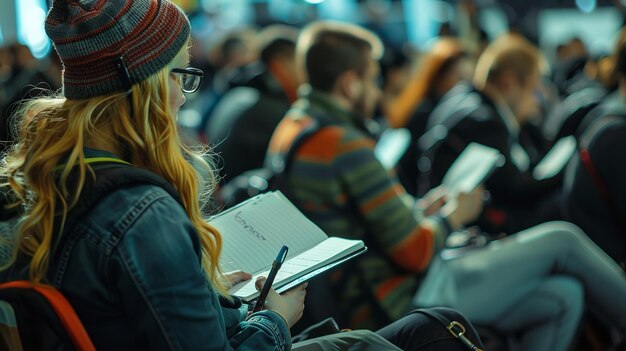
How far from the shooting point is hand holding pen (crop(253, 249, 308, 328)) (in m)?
2.01

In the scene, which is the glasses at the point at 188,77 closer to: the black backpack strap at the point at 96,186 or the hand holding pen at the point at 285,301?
the black backpack strap at the point at 96,186

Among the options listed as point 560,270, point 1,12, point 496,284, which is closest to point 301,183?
point 496,284

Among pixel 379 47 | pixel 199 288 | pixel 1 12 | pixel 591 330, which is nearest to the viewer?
pixel 199 288

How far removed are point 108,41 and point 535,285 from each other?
82.7 inches

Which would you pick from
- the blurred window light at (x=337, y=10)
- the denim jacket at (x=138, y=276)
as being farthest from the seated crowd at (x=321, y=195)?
the blurred window light at (x=337, y=10)

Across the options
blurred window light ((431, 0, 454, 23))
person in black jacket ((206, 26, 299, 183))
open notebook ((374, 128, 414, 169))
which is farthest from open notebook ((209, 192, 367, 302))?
blurred window light ((431, 0, 454, 23))

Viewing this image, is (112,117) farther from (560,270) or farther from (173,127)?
(560,270)

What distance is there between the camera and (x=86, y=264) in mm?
1698

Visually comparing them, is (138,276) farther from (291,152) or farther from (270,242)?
(291,152)

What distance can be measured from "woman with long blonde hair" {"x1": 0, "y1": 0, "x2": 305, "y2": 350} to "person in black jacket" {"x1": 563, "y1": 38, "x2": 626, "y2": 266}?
2009 mm

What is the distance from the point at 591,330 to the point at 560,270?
0.42 m

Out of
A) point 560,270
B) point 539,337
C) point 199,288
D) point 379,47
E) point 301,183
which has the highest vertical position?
point 199,288

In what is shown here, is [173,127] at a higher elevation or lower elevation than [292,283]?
higher

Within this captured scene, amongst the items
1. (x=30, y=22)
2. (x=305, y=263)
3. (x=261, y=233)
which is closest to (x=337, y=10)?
(x=30, y=22)
